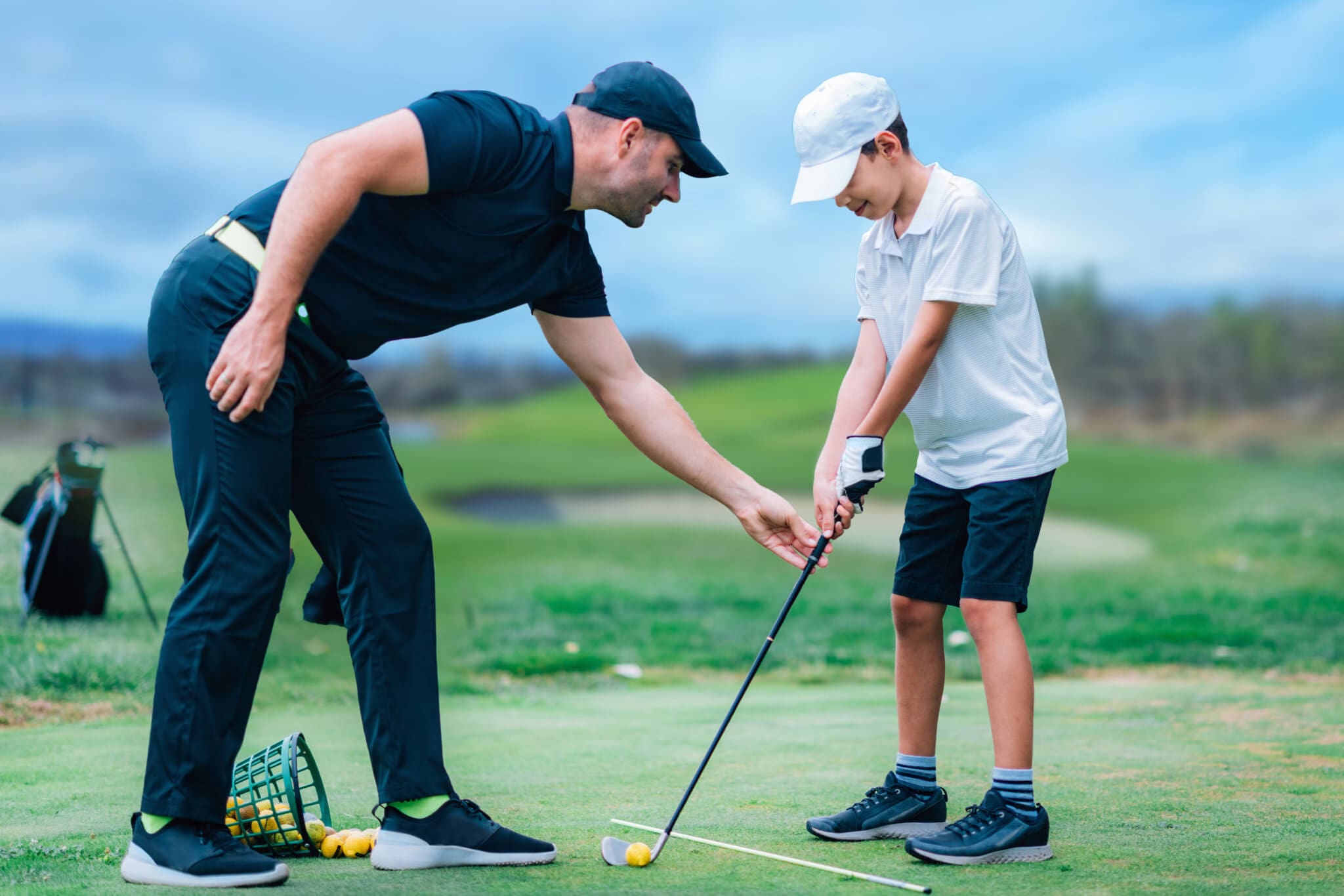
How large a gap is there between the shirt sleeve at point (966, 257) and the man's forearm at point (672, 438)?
56 centimetres

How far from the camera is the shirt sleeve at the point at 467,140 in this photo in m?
2.28

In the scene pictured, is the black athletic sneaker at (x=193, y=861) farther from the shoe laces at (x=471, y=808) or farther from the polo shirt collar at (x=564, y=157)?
the polo shirt collar at (x=564, y=157)

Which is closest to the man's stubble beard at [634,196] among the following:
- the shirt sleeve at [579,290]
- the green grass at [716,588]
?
the shirt sleeve at [579,290]

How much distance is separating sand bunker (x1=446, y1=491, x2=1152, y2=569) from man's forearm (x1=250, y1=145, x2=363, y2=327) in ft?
32.6

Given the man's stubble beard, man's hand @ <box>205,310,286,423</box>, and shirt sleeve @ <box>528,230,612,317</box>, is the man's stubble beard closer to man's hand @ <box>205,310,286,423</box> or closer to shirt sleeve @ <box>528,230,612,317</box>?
shirt sleeve @ <box>528,230,612,317</box>

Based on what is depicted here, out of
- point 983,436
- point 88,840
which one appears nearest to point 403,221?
point 983,436

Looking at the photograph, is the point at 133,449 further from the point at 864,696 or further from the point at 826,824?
the point at 826,824

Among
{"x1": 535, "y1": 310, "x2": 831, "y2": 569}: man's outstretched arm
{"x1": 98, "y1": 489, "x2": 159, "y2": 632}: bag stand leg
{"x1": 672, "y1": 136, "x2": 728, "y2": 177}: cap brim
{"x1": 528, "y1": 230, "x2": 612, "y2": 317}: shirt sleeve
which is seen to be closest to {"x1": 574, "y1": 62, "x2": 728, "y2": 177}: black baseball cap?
{"x1": 672, "y1": 136, "x2": 728, "y2": 177}: cap brim

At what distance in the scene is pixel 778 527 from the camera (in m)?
2.89

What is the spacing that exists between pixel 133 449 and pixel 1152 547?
10.2 m

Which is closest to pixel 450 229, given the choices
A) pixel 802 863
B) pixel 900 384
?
pixel 900 384

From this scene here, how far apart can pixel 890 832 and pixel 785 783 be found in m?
0.62

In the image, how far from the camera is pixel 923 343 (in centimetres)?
264

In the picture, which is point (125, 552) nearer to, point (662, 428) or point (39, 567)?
point (39, 567)
